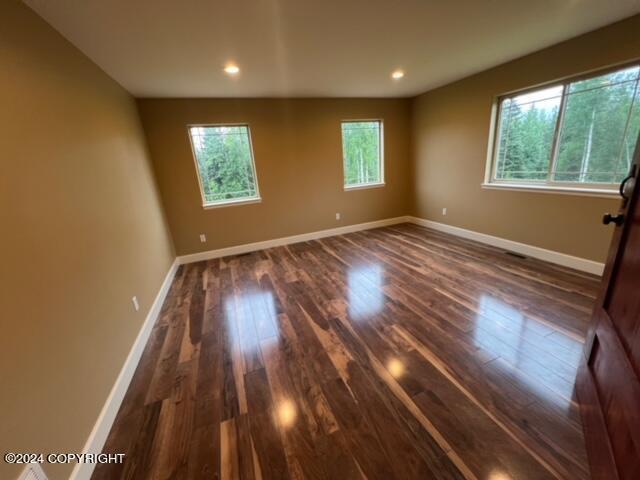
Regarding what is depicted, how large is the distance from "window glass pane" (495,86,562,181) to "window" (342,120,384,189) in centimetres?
199

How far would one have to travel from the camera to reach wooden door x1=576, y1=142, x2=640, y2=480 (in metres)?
0.82

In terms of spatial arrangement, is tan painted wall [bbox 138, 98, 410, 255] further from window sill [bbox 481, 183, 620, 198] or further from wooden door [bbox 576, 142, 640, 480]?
wooden door [bbox 576, 142, 640, 480]

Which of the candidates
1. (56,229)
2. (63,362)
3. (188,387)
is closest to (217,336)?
(188,387)

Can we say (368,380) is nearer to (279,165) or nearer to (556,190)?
(556,190)

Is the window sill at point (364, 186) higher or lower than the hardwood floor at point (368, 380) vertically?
higher

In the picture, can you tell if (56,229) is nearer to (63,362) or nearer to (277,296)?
(63,362)

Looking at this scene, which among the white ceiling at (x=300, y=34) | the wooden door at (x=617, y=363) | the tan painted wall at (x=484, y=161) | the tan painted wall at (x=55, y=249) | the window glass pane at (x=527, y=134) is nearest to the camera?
the wooden door at (x=617, y=363)

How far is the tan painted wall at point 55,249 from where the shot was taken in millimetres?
1023

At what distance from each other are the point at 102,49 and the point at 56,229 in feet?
5.39

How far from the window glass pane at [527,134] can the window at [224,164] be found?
369 cm

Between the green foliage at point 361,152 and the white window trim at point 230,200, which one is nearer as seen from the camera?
the white window trim at point 230,200
